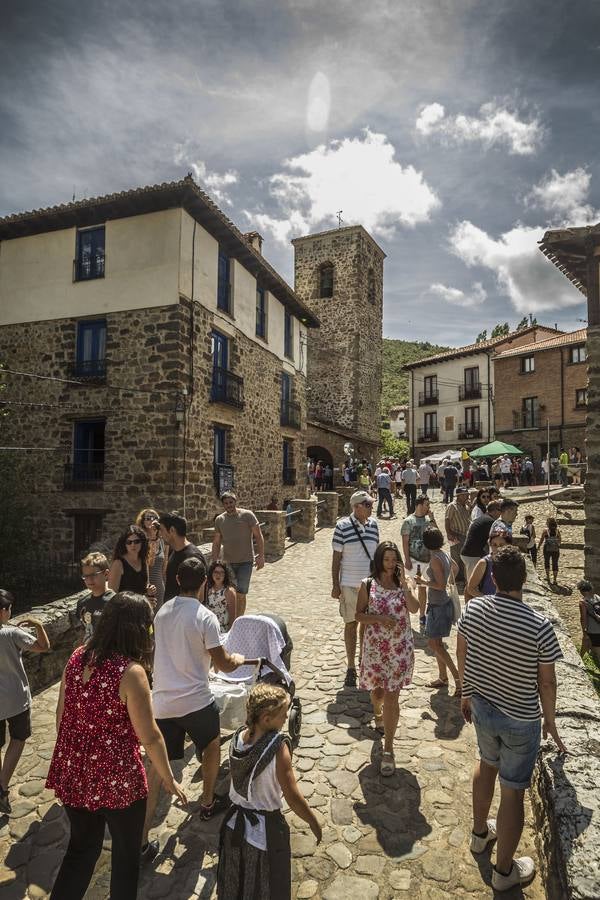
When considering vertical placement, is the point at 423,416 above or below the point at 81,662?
above

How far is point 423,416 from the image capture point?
36656mm

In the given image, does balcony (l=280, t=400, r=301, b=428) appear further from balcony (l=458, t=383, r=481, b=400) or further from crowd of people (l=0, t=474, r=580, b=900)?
balcony (l=458, t=383, r=481, b=400)

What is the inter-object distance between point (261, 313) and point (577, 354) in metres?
20.5

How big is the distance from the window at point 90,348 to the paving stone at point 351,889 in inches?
476

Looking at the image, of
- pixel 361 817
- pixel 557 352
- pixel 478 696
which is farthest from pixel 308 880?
pixel 557 352

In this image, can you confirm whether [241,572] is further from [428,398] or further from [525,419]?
[428,398]

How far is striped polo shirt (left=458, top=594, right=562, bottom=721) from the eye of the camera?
9.50 feet

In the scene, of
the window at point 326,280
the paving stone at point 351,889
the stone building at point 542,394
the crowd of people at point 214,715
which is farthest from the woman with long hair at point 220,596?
the window at point 326,280

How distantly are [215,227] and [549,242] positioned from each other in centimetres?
816

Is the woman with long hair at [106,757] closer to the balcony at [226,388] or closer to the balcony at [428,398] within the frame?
the balcony at [226,388]

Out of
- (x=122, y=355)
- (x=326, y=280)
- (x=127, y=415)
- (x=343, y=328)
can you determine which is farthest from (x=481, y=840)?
(x=326, y=280)

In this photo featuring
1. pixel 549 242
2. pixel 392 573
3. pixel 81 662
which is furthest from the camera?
pixel 549 242

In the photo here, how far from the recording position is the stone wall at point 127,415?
12.2m

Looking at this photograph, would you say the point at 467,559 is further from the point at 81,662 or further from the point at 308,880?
the point at 81,662
